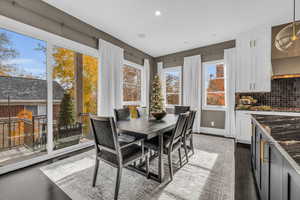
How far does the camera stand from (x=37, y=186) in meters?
1.82

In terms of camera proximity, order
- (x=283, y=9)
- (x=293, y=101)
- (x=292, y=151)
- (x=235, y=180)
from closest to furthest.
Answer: (x=292, y=151) < (x=235, y=180) < (x=283, y=9) < (x=293, y=101)

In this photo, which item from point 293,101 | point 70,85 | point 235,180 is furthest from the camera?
point 293,101

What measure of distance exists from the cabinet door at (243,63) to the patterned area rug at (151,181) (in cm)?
197

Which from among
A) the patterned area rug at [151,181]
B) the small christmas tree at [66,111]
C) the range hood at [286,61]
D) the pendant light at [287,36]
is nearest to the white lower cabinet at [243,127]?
the patterned area rug at [151,181]

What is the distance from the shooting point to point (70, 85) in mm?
3031

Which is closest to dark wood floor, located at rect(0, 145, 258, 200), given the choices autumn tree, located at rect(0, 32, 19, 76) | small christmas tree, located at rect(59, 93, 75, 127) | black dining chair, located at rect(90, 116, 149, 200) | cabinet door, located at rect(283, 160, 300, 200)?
black dining chair, located at rect(90, 116, 149, 200)

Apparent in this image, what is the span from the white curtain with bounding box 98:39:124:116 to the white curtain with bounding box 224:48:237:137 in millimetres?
3165

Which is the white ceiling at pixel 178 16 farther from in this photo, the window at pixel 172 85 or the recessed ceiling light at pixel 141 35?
the window at pixel 172 85

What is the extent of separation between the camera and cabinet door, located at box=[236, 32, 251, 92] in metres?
3.47

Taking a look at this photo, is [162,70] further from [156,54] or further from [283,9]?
[283,9]

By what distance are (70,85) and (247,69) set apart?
14.3 ft

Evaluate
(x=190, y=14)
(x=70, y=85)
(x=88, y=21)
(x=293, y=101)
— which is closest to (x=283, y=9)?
(x=190, y=14)

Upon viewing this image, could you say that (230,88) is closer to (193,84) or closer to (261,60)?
(261,60)

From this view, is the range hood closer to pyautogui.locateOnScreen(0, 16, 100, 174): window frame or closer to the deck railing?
pyautogui.locateOnScreen(0, 16, 100, 174): window frame
